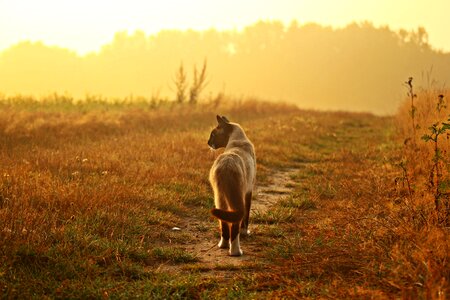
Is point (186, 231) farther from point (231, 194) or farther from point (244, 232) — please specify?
point (231, 194)

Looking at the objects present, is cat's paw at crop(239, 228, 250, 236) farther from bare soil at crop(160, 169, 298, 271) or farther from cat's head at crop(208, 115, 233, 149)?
cat's head at crop(208, 115, 233, 149)

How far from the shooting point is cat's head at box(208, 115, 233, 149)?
24.5ft

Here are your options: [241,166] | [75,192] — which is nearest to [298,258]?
[241,166]

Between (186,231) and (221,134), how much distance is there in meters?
1.80

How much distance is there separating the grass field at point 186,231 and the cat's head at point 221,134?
0.97 meters

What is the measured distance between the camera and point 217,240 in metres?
6.11

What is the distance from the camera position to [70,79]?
222ft

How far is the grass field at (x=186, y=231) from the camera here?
4062mm

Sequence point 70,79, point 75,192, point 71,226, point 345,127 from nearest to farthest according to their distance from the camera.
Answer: point 71,226 → point 75,192 → point 345,127 → point 70,79

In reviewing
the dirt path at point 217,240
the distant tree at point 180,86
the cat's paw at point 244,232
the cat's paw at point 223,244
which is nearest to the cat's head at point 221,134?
the dirt path at point 217,240

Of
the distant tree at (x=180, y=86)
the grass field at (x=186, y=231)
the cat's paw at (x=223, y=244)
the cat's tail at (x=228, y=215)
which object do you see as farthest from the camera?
the distant tree at (x=180, y=86)

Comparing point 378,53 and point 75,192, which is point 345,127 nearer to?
point 75,192

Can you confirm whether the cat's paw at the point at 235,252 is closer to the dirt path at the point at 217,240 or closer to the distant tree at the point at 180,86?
the dirt path at the point at 217,240

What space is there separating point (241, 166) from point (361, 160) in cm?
684
